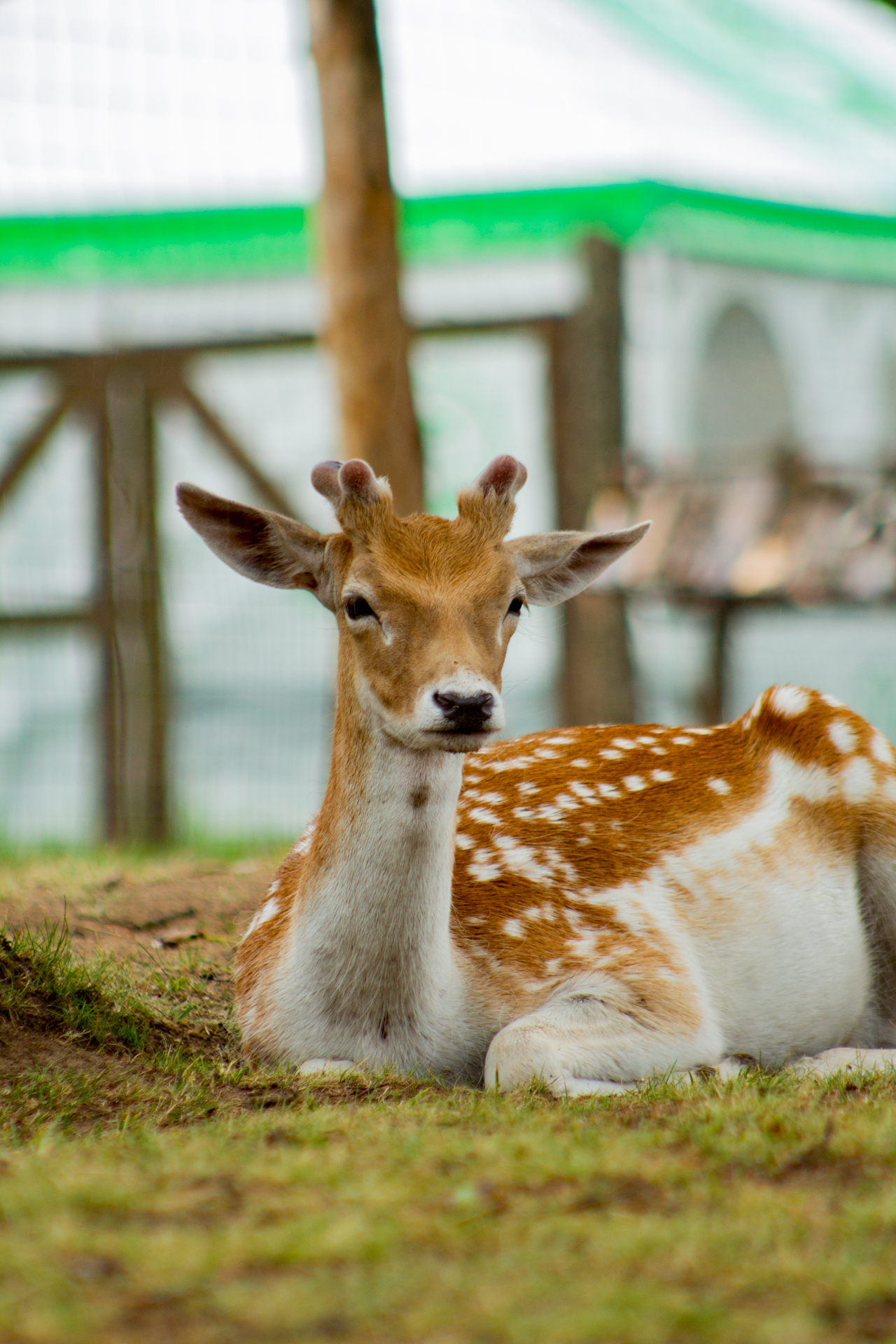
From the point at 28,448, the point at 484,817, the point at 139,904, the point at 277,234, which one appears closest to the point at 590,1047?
the point at 484,817

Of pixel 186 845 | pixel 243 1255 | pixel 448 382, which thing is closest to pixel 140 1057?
pixel 243 1255

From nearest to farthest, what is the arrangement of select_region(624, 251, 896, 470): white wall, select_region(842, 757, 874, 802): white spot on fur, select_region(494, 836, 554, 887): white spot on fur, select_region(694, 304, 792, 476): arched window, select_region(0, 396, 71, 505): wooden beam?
1. select_region(494, 836, 554, 887): white spot on fur
2. select_region(842, 757, 874, 802): white spot on fur
3. select_region(0, 396, 71, 505): wooden beam
4. select_region(624, 251, 896, 470): white wall
5. select_region(694, 304, 792, 476): arched window

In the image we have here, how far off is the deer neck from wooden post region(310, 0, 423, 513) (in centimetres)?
321

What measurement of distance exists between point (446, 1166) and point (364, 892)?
47.2 inches

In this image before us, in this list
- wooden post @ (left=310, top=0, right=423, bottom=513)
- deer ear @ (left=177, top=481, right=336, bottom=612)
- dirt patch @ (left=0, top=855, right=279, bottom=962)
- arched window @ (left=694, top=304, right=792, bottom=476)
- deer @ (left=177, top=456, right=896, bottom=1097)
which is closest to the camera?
deer @ (left=177, top=456, right=896, bottom=1097)

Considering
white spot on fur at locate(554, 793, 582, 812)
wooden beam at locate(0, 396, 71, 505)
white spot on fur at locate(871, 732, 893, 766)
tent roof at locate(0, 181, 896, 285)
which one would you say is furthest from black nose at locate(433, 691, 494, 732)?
tent roof at locate(0, 181, 896, 285)

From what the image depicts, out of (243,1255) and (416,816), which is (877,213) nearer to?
(416,816)

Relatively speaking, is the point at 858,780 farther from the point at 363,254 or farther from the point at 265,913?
the point at 363,254

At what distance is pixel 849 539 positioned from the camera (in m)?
7.90

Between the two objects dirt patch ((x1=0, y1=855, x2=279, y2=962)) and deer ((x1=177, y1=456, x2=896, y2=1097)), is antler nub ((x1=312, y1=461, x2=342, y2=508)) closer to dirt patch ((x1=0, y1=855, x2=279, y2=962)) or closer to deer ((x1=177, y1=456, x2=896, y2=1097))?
deer ((x1=177, y1=456, x2=896, y2=1097))

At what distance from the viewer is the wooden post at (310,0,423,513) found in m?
6.65

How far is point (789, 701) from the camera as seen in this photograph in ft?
15.2

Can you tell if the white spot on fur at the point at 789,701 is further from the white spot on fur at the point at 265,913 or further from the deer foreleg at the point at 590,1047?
the white spot on fur at the point at 265,913

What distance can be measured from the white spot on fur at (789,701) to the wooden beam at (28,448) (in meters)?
4.96
